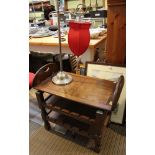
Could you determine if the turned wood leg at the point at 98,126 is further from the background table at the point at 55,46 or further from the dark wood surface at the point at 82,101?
the background table at the point at 55,46

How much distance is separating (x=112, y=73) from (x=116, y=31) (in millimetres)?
318

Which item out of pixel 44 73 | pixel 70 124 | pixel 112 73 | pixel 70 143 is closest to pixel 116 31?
pixel 112 73

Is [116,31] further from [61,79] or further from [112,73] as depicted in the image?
[61,79]

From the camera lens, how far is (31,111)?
1.63 m

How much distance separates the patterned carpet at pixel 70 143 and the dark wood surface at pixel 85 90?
15.8 inches

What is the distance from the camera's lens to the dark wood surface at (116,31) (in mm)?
1180

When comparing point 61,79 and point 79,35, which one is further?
point 61,79

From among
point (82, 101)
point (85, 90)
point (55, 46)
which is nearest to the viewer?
point (82, 101)

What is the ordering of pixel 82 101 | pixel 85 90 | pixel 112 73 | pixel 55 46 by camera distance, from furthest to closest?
pixel 55 46 → pixel 112 73 → pixel 85 90 → pixel 82 101

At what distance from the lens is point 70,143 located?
1267 millimetres

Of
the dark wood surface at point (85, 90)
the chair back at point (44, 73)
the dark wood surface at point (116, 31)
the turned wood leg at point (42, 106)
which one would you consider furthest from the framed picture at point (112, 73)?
the turned wood leg at point (42, 106)
